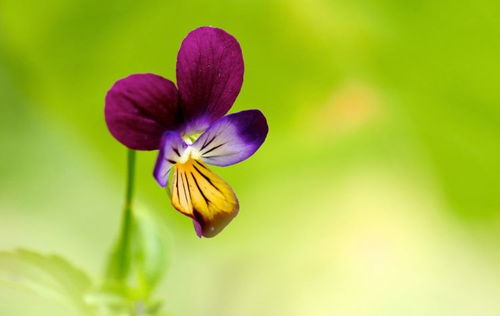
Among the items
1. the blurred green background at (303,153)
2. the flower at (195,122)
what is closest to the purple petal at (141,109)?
the flower at (195,122)

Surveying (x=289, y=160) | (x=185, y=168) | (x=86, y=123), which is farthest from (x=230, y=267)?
(x=185, y=168)

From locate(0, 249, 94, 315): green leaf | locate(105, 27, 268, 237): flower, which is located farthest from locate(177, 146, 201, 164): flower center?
locate(0, 249, 94, 315): green leaf

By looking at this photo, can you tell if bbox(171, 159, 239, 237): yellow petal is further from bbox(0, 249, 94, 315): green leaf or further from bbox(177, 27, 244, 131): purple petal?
bbox(0, 249, 94, 315): green leaf

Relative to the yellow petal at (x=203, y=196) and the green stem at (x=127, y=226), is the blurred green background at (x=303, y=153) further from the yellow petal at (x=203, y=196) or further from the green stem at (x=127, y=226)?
the yellow petal at (x=203, y=196)

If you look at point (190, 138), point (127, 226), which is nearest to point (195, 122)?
point (190, 138)

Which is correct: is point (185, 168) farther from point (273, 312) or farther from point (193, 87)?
point (273, 312)

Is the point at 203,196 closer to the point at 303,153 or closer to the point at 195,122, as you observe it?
the point at 195,122
